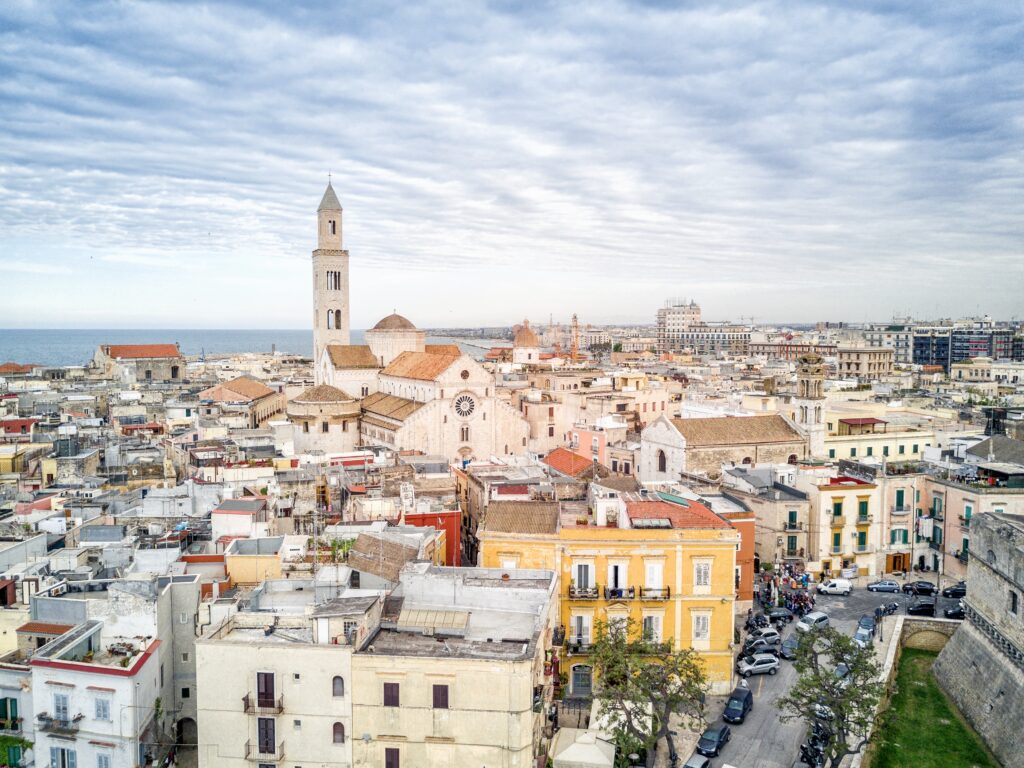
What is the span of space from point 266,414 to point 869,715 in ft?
184

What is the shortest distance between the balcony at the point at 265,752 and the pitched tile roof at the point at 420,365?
36.2 metres

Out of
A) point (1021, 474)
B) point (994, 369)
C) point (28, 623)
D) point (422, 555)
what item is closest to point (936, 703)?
point (1021, 474)

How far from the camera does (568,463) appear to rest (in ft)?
141

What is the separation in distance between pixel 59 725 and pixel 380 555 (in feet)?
28.5

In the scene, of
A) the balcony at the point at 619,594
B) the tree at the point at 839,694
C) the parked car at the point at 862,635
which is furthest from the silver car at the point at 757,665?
the balcony at the point at 619,594

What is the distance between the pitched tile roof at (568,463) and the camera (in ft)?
138

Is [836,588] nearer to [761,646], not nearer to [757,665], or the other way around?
[761,646]

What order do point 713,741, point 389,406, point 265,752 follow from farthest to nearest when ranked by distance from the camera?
point 389,406, point 713,741, point 265,752

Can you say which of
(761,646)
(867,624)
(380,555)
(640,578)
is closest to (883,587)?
(867,624)

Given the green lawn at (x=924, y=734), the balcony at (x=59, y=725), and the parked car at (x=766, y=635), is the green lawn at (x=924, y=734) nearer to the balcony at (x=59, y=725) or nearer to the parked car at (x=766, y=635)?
the parked car at (x=766, y=635)

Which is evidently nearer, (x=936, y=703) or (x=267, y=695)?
(x=267, y=695)

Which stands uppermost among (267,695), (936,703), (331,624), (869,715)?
(331,624)

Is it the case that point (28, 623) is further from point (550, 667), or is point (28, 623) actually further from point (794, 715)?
point (794, 715)

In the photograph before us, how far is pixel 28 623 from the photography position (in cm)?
2130
